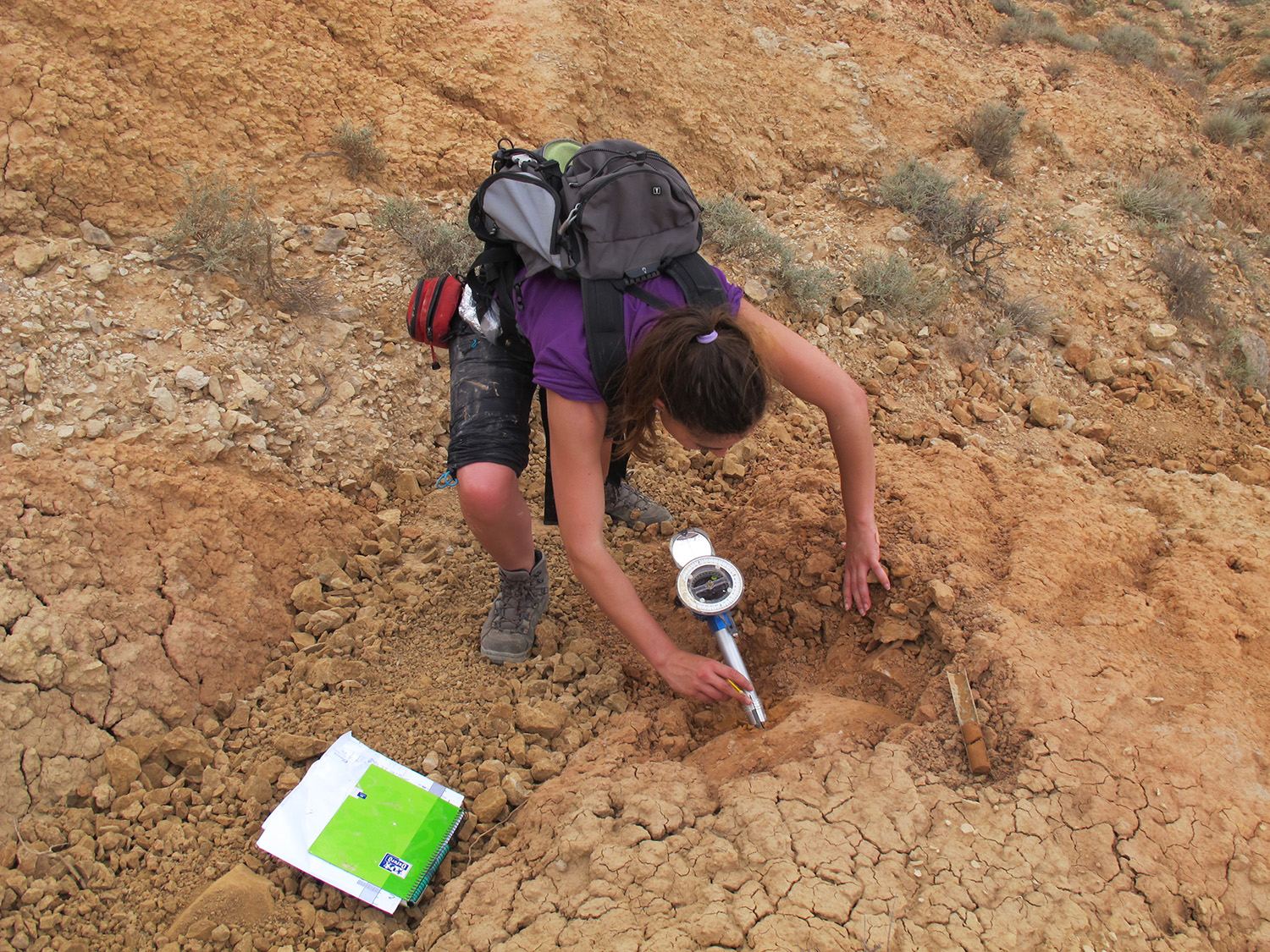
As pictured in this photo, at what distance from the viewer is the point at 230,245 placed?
291cm

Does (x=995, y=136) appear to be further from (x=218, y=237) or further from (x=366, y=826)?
(x=366, y=826)

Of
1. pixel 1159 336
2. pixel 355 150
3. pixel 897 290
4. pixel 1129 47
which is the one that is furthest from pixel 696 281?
pixel 1129 47

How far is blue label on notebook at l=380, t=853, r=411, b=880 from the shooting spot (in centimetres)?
168

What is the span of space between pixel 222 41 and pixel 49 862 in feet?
10.7

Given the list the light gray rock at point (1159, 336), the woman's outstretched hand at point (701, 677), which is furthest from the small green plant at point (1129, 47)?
the woman's outstretched hand at point (701, 677)

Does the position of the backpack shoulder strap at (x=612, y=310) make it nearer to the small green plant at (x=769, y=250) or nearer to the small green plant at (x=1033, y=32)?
the small green plant at (x=769, y=250)

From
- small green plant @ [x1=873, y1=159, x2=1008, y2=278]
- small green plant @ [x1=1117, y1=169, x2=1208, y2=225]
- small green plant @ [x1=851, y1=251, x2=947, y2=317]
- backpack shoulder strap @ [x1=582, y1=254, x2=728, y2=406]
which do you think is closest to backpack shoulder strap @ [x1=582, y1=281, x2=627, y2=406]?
backpack shoulder strap @ [x1=582, y1=254, x2=728, y2=406]

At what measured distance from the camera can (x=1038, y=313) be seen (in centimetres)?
389

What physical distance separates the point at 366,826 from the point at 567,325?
123cm

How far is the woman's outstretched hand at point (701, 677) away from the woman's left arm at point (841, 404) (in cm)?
58

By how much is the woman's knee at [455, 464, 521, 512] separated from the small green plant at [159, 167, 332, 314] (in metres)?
1.51

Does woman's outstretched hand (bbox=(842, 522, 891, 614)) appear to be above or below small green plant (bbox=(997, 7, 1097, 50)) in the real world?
below

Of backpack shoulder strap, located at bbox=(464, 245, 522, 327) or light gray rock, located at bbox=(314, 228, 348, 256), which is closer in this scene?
backpack shoulder strap, located at bbox=(464, 245, 522, 327)

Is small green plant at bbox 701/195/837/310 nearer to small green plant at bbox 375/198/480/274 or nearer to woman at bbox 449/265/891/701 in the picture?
small green plant at bbox 375/198/480/274
